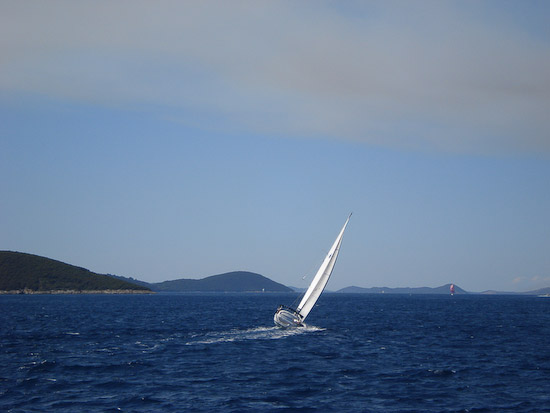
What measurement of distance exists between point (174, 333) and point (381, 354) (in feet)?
97.5

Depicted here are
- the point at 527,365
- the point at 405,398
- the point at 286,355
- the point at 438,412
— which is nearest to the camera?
the point at 438,412

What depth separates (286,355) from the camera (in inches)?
2126

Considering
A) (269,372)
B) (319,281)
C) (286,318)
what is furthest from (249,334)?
(269,372)

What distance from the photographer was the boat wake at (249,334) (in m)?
65.1

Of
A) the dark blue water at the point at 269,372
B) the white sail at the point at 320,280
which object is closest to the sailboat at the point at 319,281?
the white sail at the point at 320,280

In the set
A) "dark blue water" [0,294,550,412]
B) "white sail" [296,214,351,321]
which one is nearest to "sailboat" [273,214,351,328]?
"white sail" [296,214,351,321]

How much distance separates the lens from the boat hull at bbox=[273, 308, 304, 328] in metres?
76.7

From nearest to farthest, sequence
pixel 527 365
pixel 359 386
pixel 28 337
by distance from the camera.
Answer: pixel 359 386 < pixel 527 365 < pixel 28 337

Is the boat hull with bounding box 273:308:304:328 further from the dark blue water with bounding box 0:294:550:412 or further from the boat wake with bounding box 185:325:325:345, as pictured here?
the dark blue water with bounding box 0:294:550:412

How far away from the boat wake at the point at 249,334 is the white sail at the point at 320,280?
3058mm

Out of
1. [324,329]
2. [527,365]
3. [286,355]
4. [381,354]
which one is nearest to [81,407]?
[286,355]

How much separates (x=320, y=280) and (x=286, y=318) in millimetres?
7551

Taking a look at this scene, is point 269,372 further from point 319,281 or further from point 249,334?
point 319,281

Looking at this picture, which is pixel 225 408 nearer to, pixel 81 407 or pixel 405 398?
pixel 81 407
